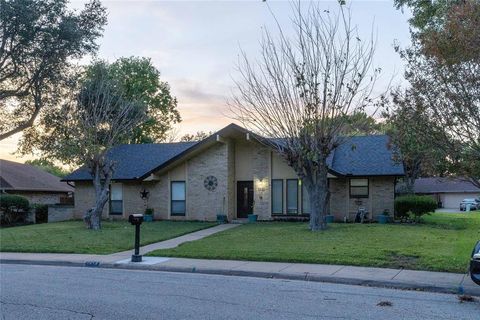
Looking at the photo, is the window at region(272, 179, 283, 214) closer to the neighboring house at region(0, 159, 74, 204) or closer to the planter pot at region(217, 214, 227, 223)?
the planter pot at region(217, 214, 227, 223)

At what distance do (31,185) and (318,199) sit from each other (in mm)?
25456

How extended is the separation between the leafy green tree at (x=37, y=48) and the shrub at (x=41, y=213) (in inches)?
287

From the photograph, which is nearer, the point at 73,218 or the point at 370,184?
the point at 370,184

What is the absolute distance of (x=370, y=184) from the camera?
2561 centimetres

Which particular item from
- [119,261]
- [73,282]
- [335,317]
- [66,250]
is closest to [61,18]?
[66,250]

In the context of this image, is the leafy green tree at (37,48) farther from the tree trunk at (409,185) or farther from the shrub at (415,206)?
the tree trunk at (409,185)

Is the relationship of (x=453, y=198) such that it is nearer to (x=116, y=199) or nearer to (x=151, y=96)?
(x=151, y=96)

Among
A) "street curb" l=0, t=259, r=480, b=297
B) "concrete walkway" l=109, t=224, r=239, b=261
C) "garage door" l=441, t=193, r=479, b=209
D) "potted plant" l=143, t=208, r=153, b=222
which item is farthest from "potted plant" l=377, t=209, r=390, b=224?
"garage door" l=441, t=193, r=479, b=209

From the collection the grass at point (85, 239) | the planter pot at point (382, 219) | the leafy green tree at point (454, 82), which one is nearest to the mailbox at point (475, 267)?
the leafy green tree at point (454, 82)

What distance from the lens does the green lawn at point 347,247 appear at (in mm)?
12312

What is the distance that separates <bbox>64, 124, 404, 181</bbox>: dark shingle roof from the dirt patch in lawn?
8.95 meters

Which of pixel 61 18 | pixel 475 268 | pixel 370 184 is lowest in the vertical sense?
pixel 475 268

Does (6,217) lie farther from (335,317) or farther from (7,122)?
(335,317)

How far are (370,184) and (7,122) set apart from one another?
61.3 ft
